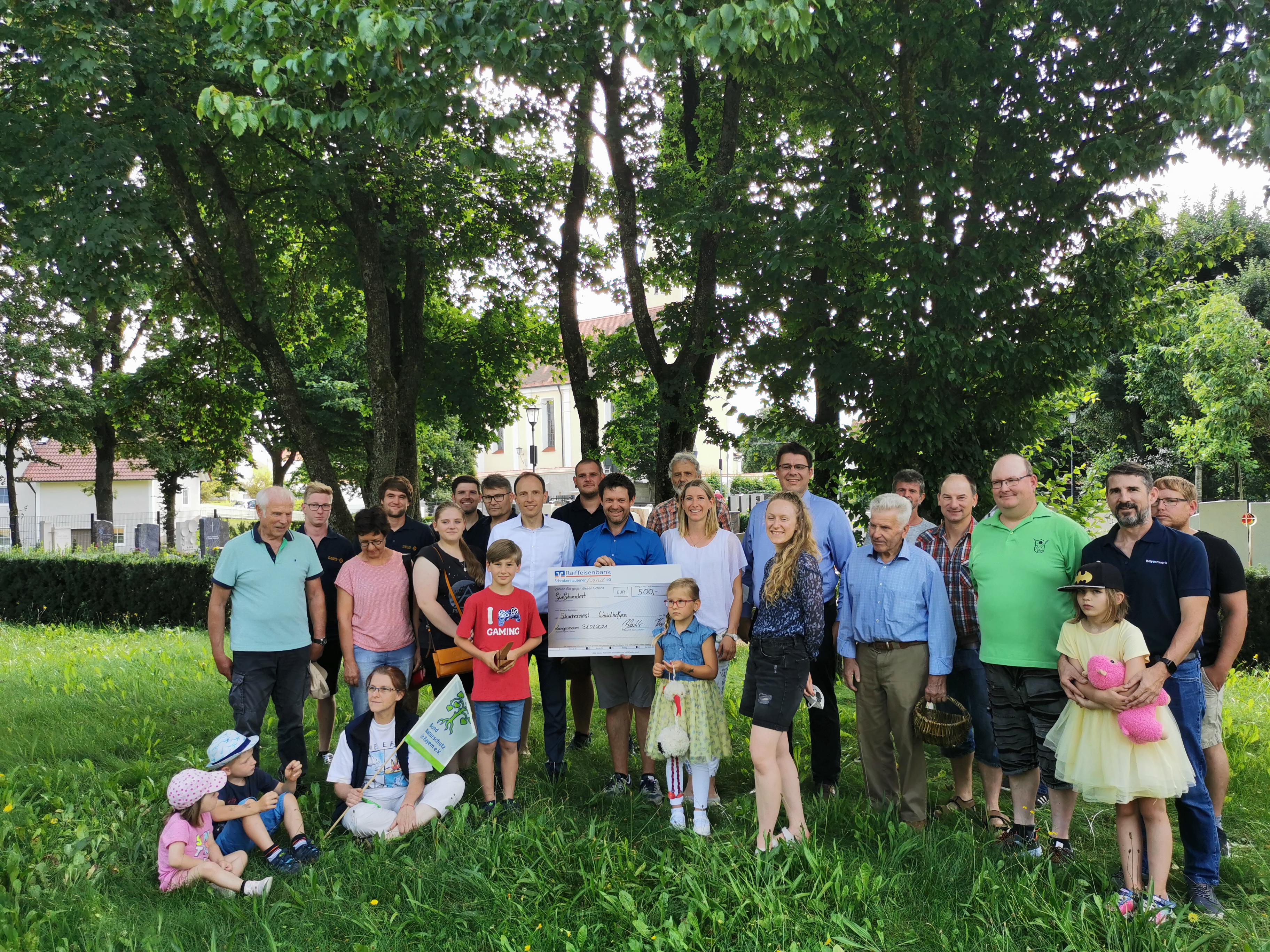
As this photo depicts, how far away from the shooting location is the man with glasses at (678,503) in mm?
6072

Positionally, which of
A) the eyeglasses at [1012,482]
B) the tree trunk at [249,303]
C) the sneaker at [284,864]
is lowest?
the sneaker at [284,864]

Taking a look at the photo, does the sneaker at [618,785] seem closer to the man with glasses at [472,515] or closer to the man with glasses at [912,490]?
the man with glasses at [472,515]

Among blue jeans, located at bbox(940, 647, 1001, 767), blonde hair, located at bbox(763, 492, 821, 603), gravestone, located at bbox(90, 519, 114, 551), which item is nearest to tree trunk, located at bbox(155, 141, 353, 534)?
blonde hair, located at bbox(763, 492, 821, 603)

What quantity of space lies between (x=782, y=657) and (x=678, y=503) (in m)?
1.72

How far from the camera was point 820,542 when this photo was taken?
5848 millimetres

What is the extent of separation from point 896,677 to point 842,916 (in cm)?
151

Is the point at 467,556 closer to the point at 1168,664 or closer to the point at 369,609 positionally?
the point at 369,609

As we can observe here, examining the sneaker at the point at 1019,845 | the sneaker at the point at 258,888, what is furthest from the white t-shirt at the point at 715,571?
the sneaker at the point at 258,888

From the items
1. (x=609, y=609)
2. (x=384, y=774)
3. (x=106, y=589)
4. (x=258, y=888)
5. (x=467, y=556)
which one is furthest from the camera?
(x=106, y=589)

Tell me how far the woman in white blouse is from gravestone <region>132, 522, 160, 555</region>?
16.4 metres

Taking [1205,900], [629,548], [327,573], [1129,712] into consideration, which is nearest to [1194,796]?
[1205,900]

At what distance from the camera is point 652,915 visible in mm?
4066

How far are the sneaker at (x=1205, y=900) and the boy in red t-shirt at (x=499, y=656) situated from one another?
3573 mm

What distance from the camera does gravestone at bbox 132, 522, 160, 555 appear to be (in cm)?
1953
